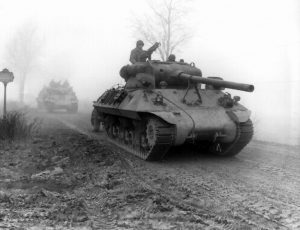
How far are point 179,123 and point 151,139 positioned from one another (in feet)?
2.41

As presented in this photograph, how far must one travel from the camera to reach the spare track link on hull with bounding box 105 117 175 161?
7.87m

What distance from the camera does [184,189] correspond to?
20.6 ft

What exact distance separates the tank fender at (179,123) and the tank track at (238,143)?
1296mm

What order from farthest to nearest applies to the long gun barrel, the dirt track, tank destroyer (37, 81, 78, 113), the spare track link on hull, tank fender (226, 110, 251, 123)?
tank destroyer (37, 81, 78, 113)
tank fender (226, 110, 251, 123)
the spare track link on hull
the long gun barrel
the dirt track

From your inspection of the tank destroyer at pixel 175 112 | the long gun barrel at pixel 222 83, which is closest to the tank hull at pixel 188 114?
the tank destroyer at pixel 175 112

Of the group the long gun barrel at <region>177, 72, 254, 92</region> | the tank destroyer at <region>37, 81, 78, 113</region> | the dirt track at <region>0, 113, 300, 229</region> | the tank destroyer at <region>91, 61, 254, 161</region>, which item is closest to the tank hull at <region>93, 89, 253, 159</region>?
the tank destroyer at <region>91, 61, 254, 161</region>

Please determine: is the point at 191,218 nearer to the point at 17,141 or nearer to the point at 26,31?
the point at 17,141

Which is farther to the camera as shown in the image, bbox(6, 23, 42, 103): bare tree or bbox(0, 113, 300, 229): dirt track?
bbox(6, 23, 42, 103): bare tree

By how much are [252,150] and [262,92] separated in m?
18.6

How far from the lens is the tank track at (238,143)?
862 cm

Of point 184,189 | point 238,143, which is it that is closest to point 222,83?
point 238,143

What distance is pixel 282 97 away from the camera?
28141 millimetres

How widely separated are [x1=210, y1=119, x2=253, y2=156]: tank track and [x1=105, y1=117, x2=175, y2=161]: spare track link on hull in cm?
158

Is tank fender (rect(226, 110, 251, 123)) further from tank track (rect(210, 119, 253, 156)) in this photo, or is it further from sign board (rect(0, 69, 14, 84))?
sign board (rect(0, 69, 14, 84))
